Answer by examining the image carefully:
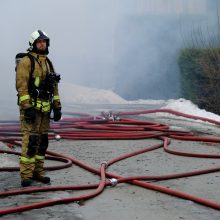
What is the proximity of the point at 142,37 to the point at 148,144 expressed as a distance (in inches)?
418

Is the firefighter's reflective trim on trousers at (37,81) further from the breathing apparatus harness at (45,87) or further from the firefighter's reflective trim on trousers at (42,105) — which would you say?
the firefighter's reflective trim on trousers at (42,105)

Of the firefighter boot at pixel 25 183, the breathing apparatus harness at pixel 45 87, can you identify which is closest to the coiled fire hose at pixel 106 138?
the firefighter boot at pixel 25 183

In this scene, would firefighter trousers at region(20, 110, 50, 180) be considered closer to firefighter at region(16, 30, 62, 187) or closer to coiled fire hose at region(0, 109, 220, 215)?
firefighter at region(16, 30, 62, 187)

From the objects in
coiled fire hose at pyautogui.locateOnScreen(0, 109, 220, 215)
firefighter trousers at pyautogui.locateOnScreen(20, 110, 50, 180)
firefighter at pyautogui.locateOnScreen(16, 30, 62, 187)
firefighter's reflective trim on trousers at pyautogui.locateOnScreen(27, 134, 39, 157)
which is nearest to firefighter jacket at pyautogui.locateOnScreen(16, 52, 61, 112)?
firefighter at pyautogui.locateOnScreen(16, 30, 62, 187)

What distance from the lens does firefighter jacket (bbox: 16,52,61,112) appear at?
588 centimetres

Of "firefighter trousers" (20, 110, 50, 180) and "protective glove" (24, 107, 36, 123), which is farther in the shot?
"firefighter trousers" (20, 110, 50, 180)

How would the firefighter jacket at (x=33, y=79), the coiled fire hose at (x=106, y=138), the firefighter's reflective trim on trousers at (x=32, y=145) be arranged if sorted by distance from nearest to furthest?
the coiled fire hose at (x=106, y=138), the firefighter jacket at (x=33, y=79), the firefighter's reflective trim on trousers at (x=32, y=145)

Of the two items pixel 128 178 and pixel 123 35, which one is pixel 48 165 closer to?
pixel 128 178

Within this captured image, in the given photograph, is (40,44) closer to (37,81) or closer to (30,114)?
(37,81)

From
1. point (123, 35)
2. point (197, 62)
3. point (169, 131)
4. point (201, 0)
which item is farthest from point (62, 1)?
A: point (169, 131)

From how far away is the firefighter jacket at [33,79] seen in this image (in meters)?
5.88

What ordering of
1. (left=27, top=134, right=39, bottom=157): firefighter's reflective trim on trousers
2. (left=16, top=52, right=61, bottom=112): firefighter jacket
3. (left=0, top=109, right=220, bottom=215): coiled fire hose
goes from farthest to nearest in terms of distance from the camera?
(left=27, top=134, right=39, bottom=157): firefighter's reflective trim on trousers → (left=16, top=52, right=61, bottom=112): firefighter jacket → (left=0, top=109, right=220, bottom=215): coiled fire hose

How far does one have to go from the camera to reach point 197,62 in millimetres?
13609

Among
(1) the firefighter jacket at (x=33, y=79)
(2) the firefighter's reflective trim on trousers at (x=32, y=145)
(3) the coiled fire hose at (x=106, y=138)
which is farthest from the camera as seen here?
(2) the firefighter's reflective trim on trousers at (x=32, y=145)
